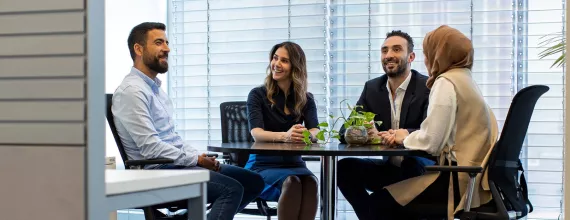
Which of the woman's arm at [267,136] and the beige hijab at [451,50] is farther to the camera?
the woman's arm at [267,136]

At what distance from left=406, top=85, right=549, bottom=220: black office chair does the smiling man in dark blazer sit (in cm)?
63

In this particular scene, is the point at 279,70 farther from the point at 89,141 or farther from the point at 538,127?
the point at 89,141

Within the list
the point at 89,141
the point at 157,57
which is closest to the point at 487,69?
the point at 157,57

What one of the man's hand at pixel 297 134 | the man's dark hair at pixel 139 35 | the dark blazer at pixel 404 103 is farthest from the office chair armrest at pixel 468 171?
the man's dark hair at pixel 139 35

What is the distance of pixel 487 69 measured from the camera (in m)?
5.37

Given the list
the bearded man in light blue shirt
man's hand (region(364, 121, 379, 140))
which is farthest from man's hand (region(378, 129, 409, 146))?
the bearded man in light blue shirt

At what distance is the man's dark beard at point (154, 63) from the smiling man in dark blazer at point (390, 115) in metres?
1.00

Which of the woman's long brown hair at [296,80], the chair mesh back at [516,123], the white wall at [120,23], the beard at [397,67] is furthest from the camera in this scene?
the white wall at [120,23]

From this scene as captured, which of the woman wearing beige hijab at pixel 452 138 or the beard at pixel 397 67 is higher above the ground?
the beard at pixel 397 67

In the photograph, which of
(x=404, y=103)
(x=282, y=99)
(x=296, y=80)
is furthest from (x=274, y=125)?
(x=404, y=103)

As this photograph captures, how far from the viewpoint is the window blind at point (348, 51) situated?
17.2ft

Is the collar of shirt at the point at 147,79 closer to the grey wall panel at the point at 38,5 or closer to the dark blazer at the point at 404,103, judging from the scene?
the dark blazer at the point at 404,103

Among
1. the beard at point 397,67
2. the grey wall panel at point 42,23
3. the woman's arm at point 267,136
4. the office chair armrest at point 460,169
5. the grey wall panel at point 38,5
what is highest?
the beard at point 397,67

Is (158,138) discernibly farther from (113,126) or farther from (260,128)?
(260,128)
